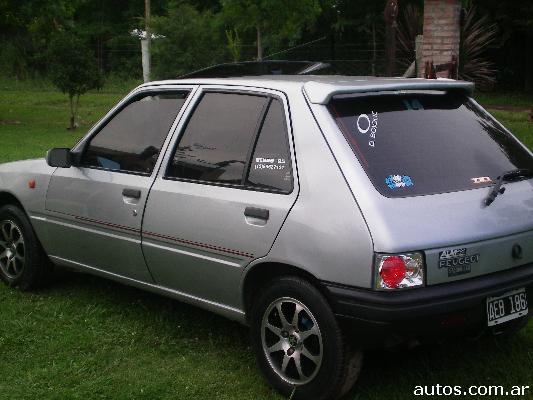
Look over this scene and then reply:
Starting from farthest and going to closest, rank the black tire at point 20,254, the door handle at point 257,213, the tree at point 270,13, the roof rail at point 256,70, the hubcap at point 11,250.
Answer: the tree at point 270,13
the hubcap at point 11,250
the black tire at point 20,254
the roof rail at point 256,70
the door handle at point 257,213

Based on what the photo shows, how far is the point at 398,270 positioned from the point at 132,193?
1.89 metres

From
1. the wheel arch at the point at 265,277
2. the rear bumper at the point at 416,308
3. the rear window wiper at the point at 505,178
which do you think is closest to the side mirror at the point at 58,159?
the wheel arch at the point at 265,277

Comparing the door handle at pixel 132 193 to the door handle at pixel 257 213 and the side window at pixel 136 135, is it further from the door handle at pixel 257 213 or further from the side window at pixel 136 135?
the door handle at pixel 257 213

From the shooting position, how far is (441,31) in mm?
10312

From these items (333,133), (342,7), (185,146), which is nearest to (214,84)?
(185,146)

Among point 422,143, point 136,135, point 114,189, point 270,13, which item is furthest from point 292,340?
point 270,13

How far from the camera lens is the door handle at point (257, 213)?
392 cm

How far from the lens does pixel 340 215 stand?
11.8 feet

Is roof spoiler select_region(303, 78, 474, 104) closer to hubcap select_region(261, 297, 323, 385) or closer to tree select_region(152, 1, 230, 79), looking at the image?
hubcap select_region(261, 297, 323, 385)

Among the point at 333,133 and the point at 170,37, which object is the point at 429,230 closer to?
the point at 333,133

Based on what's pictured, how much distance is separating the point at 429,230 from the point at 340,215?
0.41m

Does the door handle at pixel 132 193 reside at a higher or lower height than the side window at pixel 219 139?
lower

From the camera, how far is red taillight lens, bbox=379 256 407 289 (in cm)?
346

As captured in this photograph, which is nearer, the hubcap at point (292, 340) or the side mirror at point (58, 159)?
the hubcap at point (292, 340)
